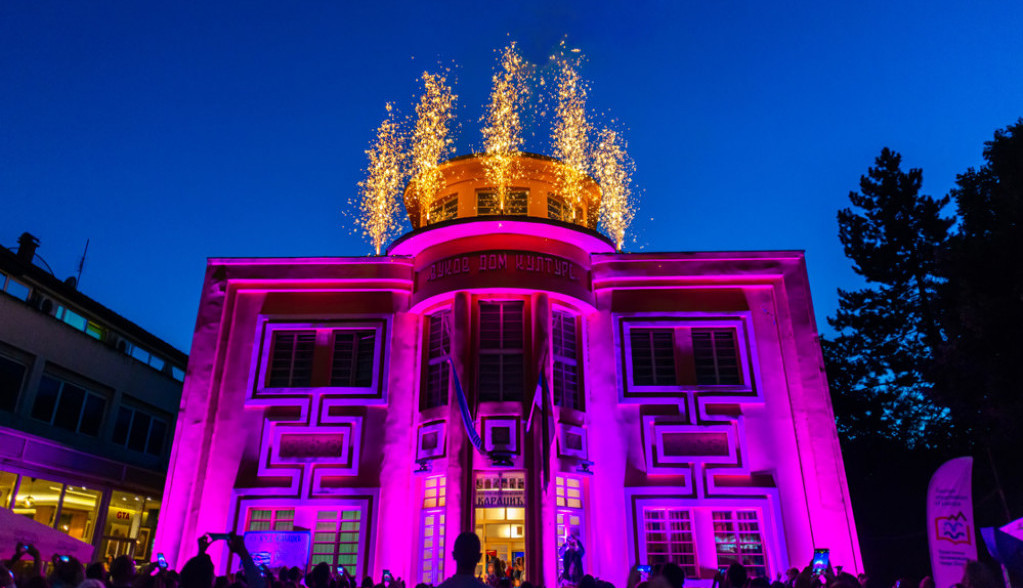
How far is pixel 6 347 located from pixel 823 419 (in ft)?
88.3

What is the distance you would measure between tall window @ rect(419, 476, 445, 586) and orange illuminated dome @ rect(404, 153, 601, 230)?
30.2 feet

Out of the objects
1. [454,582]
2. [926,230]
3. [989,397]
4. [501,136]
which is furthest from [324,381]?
[926,230]

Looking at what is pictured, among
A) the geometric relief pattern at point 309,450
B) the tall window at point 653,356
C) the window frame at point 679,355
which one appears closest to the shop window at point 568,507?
the window frame at point 679,355

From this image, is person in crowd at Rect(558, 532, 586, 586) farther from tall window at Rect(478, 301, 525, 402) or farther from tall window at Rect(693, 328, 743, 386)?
tall window at Rect(693, 328, 743, 386)

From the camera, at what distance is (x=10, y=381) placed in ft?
75.6

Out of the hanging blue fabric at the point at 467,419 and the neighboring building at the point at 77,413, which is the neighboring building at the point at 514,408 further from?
the neighboring building at the point at 77,413

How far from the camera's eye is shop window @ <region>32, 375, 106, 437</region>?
24484mm

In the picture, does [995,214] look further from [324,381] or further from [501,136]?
[324,381]

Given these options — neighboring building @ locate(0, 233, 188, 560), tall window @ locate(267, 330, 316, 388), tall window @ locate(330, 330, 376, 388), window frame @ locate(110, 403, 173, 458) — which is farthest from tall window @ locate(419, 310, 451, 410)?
window frame @ locate(110, 403, 173, 458)

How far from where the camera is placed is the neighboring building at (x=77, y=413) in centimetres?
2239

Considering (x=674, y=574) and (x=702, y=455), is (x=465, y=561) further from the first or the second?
(x=702, y=455)

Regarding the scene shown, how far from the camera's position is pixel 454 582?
13.7ft

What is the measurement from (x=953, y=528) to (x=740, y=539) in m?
9.31

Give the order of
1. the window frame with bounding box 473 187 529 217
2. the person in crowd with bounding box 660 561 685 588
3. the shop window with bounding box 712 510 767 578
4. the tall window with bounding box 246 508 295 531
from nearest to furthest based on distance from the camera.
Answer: the person in crowd with bounding box 660 561 685 588 → the shop window with bounding box 712 510 767 578 → the tall window with bounding box 246 508 295 531 → the window frame with bounding box 473 187 529 217
